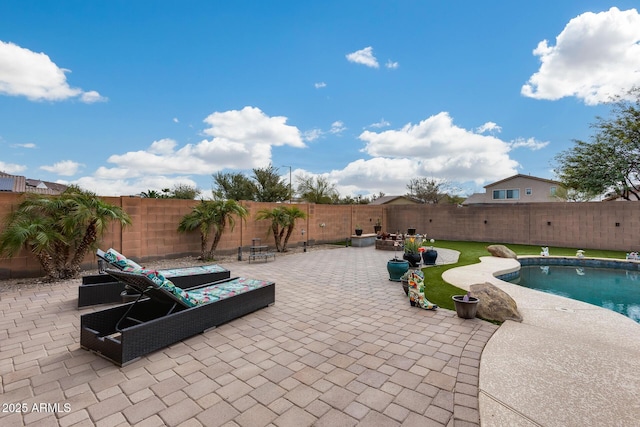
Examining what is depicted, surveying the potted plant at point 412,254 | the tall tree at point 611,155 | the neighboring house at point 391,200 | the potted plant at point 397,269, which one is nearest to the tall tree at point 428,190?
the neighboring house at point 391,200

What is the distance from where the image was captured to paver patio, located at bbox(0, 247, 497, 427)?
233cm

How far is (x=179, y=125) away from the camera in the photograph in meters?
13.6

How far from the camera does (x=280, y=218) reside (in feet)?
39.9

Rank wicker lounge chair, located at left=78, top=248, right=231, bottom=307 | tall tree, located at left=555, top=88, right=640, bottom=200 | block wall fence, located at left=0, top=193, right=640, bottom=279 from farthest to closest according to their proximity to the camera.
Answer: tall tree, located at left=555, top=88, right=640, bottom=200, block wall fence, located at left=0, top=193, right=640, bottom=279, wicker lounge chair, located at left=78, top=248, right=231, bottom=307

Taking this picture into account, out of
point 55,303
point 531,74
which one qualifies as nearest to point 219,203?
point 55,303

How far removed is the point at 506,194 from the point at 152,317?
132 feet

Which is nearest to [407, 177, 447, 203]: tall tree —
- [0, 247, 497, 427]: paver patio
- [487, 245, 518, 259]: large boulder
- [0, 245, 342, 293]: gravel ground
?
[0, 245, 342, 293]: gravel ground

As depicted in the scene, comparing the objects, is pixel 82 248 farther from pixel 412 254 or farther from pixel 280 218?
pixel 412 254

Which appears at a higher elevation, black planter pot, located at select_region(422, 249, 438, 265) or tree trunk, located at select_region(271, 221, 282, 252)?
tree trunk, located at select_region(271, 221, 282, 252)

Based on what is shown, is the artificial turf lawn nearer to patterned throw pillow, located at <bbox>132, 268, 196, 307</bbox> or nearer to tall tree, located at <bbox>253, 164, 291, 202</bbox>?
patterned throw pillow, located at <bbox>132, 268, 196, 307</bbox>

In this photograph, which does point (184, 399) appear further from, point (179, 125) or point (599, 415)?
point (179, 125)

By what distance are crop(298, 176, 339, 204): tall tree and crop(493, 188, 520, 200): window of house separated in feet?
70.3

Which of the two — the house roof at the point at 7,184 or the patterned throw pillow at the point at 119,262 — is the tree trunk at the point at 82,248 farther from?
the house roof at the point at 7,184

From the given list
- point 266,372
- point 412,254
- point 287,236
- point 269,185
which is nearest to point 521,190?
point 269,185
